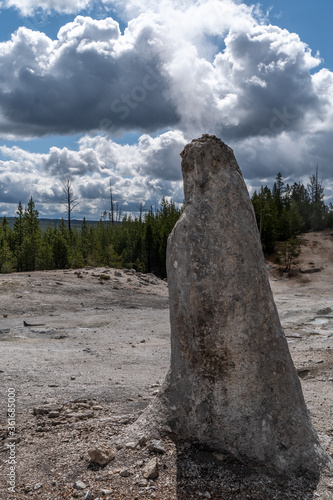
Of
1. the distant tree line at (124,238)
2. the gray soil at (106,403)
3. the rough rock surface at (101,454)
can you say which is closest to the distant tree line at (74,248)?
the distant tree line at (124,238)

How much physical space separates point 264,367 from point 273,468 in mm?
849

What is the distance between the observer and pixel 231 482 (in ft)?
11.1

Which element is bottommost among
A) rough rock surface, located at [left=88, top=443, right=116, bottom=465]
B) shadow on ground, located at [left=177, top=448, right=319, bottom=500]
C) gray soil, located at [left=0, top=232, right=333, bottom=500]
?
gray soil, located at [left=0, top=232, right=333, bottom=500]

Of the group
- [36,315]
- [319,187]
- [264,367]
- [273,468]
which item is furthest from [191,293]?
[319,187]

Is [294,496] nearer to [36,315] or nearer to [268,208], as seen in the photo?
[36,315]

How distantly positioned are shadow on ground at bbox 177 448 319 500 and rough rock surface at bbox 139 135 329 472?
10cm

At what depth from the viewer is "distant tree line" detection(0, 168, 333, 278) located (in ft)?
106

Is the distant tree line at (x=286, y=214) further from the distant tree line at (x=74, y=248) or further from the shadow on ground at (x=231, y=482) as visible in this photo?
the shadow on ground at (x=231, y=482)

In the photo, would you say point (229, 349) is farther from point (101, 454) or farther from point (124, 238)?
point (124, 238)

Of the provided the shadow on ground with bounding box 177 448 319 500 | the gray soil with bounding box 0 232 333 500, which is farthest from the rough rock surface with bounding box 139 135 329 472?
the gray soil with bounding box 0 232 333 500

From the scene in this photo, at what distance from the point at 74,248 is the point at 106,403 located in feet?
119

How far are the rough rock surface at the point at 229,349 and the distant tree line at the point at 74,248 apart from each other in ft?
87.1

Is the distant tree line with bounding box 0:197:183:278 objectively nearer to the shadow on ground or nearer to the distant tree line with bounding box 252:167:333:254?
the distant tree line with bounding box 252:167:333:254

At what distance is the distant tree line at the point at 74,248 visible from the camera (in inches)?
1255
